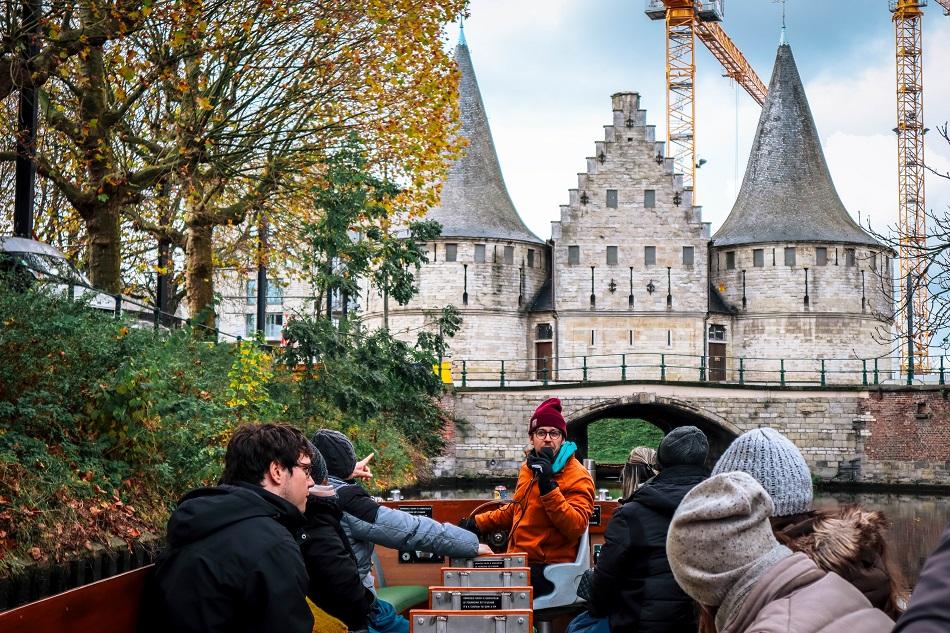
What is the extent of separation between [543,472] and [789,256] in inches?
1389

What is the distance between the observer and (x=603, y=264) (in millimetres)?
38656

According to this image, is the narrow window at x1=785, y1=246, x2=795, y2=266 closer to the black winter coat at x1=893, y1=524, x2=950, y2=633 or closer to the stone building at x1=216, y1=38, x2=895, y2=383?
the stone building at x1=216, y1=38, x2=895, y2=383

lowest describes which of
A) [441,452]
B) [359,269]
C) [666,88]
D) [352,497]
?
[441,452]

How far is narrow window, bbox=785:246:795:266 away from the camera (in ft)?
128

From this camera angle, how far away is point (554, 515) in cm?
563

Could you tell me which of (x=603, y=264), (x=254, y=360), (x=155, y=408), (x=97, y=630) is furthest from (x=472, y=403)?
(x=97, y=630)

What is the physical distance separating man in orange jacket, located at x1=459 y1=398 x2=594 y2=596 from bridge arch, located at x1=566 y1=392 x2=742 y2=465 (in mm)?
24058

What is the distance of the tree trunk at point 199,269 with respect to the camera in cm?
1730

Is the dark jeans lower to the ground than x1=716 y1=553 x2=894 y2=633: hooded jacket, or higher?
lower

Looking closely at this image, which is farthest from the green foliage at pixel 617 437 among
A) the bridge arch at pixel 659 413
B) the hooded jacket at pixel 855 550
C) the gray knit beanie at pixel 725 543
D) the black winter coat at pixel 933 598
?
the black winter coat at pixel 933 598

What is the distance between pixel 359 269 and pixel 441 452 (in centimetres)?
1270

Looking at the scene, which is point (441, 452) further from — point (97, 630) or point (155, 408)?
point (97, 630)

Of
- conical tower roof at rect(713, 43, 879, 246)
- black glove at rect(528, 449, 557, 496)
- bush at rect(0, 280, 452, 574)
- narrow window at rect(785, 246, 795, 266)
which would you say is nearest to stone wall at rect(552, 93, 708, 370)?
conical tower roof at rect(713, 43, 879, 246)

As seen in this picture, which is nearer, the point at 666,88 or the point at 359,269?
the point at 359,269
